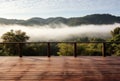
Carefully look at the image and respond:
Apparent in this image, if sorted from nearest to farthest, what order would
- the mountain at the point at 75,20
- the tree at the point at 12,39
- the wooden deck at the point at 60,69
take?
the wooden deck at the point at 60,69
the tree at the point at 12,39
the mountain at the point at 75,20

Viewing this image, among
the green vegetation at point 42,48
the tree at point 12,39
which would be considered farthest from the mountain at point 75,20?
the tree at point 12,39

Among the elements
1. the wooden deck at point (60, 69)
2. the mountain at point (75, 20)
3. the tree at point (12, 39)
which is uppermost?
the mountain at point (75, 20)

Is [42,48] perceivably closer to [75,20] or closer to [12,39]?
[12,39]

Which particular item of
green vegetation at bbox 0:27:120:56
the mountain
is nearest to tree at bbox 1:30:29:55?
green vegetation at bbox 0:27:120:56

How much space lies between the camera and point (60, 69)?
7.79 meters

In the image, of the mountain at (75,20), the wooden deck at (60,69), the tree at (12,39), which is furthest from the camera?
the mountain at (75,20)

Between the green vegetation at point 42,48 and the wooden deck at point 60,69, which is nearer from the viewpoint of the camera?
the wooden deck at point 60,69

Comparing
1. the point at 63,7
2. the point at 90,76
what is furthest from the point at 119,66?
the point at 63,7

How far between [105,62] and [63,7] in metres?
69.8

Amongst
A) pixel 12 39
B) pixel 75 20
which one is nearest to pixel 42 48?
pixel 12 39

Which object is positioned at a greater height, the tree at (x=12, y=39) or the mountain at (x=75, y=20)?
the mountain at (x=75, y=20)

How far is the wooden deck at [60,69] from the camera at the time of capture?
6.80 meters

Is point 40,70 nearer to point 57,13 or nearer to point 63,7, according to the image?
point 63,7

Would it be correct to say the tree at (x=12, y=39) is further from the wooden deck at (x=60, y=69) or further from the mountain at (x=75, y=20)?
the mountain at (x=75, y=20)
